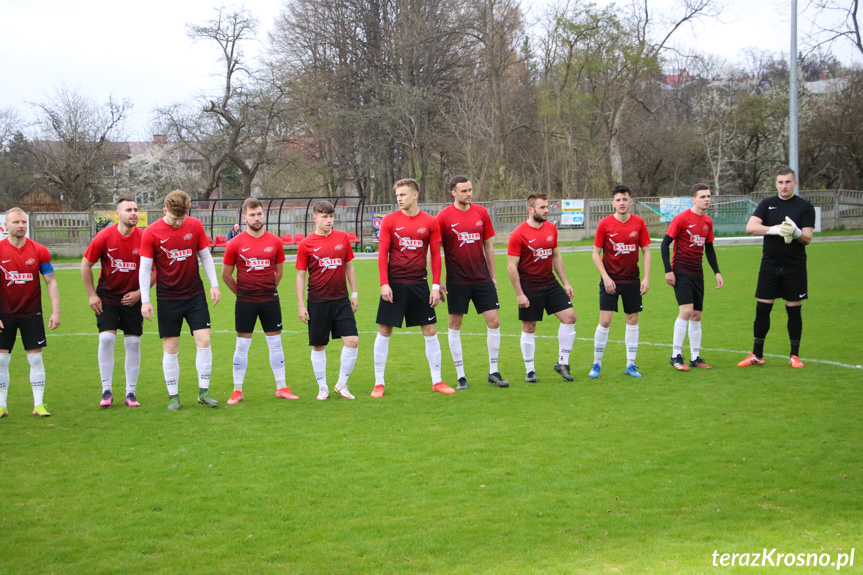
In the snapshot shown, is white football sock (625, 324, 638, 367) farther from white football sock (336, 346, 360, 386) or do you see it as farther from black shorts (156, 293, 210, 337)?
black shorts (156, 293, 210, 337)

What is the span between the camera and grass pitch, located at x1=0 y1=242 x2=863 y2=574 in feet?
13.9

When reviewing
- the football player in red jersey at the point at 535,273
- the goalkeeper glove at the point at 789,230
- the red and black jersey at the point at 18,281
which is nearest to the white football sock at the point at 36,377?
the red and black jersey at the point at 18,281

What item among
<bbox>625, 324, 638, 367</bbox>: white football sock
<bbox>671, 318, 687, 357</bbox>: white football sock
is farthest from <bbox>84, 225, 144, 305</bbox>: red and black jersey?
<bbox>671, 318, 687, 357</bbox>: white football sock

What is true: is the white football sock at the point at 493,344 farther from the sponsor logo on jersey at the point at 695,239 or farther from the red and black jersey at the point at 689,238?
the sponsor logo on jersey at the point at 695,239

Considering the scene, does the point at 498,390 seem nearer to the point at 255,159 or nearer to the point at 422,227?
the point at 422,227

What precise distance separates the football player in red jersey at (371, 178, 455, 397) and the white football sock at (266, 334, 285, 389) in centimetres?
102

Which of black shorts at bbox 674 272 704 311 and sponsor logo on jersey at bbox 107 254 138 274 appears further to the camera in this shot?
black shorts at bbox 674 272 704 311

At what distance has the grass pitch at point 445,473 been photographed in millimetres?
4234

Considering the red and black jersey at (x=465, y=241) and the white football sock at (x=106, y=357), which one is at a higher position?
the red and black jersey at (x=465, y=241)

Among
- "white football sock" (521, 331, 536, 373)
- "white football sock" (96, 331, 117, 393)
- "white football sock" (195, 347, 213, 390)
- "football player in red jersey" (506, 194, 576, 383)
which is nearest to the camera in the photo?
"white football sock" (195, 347, 213, 390)

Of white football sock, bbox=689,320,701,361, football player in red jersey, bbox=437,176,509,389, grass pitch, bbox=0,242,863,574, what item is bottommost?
grass pitch, bbox=0,242,863,574

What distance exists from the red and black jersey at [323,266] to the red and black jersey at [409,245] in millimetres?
444

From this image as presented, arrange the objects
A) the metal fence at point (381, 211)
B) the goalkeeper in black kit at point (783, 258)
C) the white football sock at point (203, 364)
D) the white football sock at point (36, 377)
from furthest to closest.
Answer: the metal fence at point (381, 211), the goalkeeper in black kit at point (783, 258), the white football sock at point (203, 364), the white football sock at point (36, 377)

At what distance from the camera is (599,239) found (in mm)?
9172
